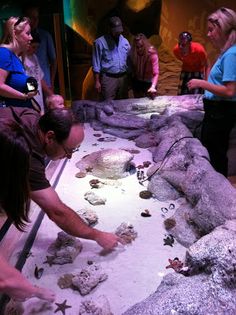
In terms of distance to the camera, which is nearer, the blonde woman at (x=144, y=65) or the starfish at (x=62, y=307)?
the starfish at (x=62, y=307)

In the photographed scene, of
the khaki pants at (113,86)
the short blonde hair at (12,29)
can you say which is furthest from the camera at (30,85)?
the khaki pants at (113,86)

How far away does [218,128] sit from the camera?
305cm

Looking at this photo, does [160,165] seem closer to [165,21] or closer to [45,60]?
[45,60]

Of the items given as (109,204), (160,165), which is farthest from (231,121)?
(109,204)

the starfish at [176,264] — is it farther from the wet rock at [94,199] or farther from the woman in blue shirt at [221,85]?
the woman in blue shirt at [221,85]

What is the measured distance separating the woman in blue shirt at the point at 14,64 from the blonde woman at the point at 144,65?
7.27 feet

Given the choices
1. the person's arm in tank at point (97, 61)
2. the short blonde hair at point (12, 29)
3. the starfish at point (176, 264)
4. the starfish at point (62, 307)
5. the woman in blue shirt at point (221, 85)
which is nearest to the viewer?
the starfish at point (62, 307)

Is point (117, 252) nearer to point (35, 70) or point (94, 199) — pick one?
point (94, 199)

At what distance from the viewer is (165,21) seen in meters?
7.57

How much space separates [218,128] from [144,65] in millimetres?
2148

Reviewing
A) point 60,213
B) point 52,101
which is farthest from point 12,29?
point 60,213

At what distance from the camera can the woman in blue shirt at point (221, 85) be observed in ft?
8.81

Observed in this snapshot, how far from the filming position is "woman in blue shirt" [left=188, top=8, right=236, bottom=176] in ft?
8.81

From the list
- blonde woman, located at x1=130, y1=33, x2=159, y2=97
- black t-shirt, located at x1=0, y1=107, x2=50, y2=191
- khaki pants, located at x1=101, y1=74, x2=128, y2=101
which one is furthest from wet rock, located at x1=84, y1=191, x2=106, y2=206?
khaki pants, located at x1=101, y1=74, x2=128, y2=101
